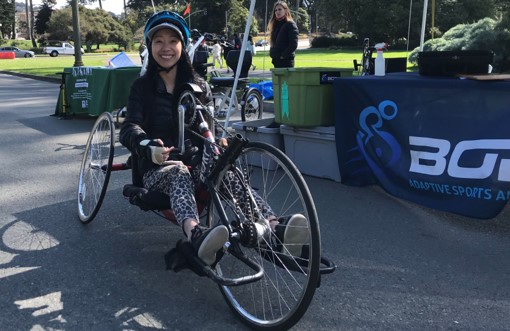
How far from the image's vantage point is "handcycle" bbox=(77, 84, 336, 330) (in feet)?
8.05

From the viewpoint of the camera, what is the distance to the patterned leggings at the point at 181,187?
9.53ft

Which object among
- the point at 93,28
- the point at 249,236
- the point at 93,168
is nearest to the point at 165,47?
the point at 93,168

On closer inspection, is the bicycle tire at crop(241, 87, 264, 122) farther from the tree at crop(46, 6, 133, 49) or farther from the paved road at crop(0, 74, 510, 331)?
the tree at crop(46, 6, 133, 49)

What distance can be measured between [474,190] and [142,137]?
9.09ft

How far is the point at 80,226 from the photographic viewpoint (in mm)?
4199

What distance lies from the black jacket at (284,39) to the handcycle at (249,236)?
4963 millimetres

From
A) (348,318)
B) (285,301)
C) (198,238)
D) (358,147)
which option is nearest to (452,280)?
(348,318)

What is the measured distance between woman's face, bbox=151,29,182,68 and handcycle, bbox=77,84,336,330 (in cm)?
34

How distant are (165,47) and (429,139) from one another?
Result: 8.16ft

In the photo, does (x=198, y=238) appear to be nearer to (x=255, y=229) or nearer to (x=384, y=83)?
(x=255, y=229)

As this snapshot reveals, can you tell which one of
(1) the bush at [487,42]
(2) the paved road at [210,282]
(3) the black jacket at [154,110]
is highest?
(1) the bush at [487,42]

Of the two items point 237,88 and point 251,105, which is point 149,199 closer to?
point 251,105

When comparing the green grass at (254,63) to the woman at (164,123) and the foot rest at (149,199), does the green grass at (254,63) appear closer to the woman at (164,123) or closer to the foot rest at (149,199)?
the woman at (164,123)

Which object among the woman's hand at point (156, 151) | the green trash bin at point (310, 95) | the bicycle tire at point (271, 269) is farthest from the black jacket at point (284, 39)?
the woman's hand at point (156, 151)
